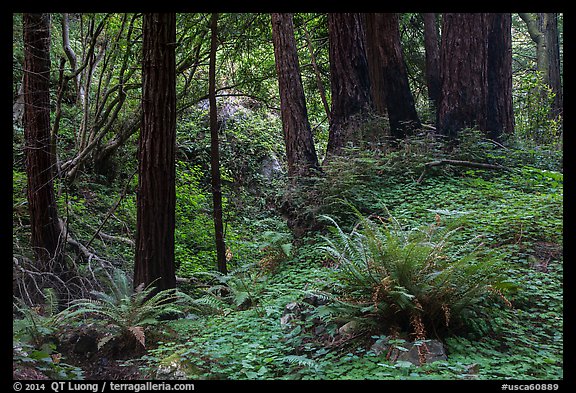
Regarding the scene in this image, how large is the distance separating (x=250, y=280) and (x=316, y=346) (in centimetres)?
248

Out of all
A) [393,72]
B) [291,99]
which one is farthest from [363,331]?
[393,72]

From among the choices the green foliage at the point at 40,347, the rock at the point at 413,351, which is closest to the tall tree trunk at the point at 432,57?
the rock at the point at 413,351

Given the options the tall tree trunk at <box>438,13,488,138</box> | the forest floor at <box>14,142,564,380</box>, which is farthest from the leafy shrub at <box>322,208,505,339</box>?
the tall tree trunk at <box>438,13,488,138</box>

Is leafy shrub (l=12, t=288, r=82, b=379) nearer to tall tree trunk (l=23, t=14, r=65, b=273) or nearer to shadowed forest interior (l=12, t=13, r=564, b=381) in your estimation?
shadowed forest interior (l=12, t=13, r=564, b=381)

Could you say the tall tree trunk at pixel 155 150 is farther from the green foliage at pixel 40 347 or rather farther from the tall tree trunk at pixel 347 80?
the tall tree trunk at pixel 347 80

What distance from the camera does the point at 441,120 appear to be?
9672 mm

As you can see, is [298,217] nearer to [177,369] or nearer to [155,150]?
[155,150]

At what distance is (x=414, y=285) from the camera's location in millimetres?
3986

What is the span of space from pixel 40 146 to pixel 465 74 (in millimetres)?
7978

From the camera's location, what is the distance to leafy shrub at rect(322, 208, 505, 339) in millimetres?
3873

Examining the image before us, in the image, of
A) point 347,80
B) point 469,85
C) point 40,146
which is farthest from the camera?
point 347,80

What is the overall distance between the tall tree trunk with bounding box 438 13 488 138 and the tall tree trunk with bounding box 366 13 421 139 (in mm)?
787

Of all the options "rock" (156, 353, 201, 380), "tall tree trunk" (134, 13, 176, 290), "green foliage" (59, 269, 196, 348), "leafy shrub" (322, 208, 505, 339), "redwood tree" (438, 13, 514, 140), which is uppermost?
"redwood tree" (438, 13, 514, 140)
